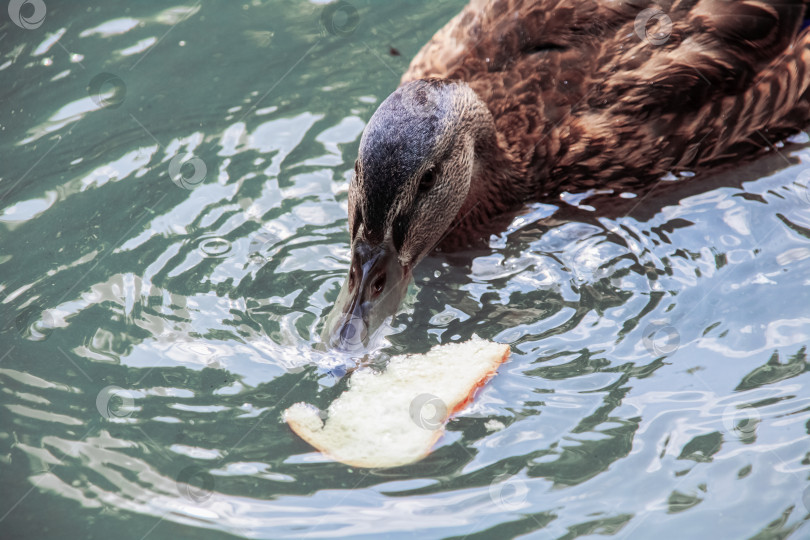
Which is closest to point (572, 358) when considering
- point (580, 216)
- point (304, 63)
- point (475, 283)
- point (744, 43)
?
point (475, 283)

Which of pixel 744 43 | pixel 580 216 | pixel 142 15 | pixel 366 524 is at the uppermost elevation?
pixel 744 43

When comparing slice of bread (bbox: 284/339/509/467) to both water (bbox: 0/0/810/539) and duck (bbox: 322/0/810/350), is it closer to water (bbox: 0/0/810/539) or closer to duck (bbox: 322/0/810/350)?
water (bbox: 0/0/810/539)

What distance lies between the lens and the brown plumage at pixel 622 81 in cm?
491

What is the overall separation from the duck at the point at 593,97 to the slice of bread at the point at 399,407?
61 cm

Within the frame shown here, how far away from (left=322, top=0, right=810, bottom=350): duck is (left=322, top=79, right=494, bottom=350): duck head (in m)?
0.02

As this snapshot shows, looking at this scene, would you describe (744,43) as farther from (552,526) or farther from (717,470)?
(552,526)

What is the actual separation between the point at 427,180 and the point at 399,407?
4.15ft

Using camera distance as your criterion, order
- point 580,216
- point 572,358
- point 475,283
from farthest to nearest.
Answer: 1. point 580,216
2. point 475,283
3. point 572,358

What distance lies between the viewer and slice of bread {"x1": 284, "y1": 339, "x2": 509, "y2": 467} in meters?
3.81

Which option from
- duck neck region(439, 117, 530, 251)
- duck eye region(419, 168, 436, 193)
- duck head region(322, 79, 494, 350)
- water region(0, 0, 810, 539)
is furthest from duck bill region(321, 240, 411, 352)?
duck neck region(439, 117, 530, 251)

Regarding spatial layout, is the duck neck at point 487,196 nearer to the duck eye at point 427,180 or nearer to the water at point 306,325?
the water at point 306,325

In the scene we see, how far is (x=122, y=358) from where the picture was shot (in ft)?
14.3

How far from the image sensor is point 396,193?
4211 millimetres

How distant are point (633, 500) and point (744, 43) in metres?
2.78
